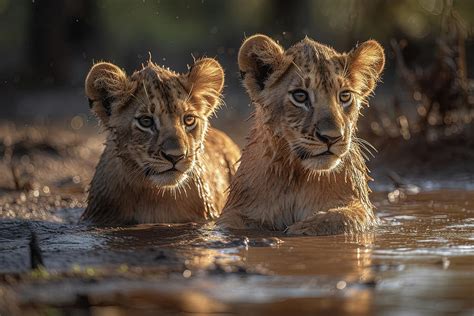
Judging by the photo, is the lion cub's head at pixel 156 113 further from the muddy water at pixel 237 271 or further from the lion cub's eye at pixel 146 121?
the muddy water at pixel 237 271

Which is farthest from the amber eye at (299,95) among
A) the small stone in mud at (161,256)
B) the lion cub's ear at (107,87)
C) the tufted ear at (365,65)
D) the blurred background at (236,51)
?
the blurred background at (236,51)

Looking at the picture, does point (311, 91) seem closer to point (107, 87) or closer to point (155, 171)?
point (155, 171)

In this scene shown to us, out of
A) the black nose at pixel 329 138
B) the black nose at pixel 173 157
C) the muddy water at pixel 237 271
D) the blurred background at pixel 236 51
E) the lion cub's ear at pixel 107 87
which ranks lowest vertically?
the muddy water at pixel 237 271

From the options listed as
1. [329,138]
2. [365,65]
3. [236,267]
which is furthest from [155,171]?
[236,267]

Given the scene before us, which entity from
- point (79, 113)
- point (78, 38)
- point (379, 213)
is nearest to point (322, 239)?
point (379, 213)

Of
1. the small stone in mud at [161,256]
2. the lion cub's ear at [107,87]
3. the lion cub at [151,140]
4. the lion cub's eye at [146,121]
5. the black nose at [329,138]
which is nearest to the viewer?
the small stone in mud at [161,256]

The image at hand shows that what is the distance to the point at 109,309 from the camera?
15.6 feet

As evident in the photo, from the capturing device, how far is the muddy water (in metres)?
4.79

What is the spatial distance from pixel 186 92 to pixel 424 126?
387 cm

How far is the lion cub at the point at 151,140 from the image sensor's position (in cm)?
733

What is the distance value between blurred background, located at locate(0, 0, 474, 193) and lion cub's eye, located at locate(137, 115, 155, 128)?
10.4 feet

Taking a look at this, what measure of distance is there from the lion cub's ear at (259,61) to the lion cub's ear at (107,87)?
798mm

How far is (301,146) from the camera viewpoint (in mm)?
6844

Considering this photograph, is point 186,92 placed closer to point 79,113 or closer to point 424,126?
point 424,126
